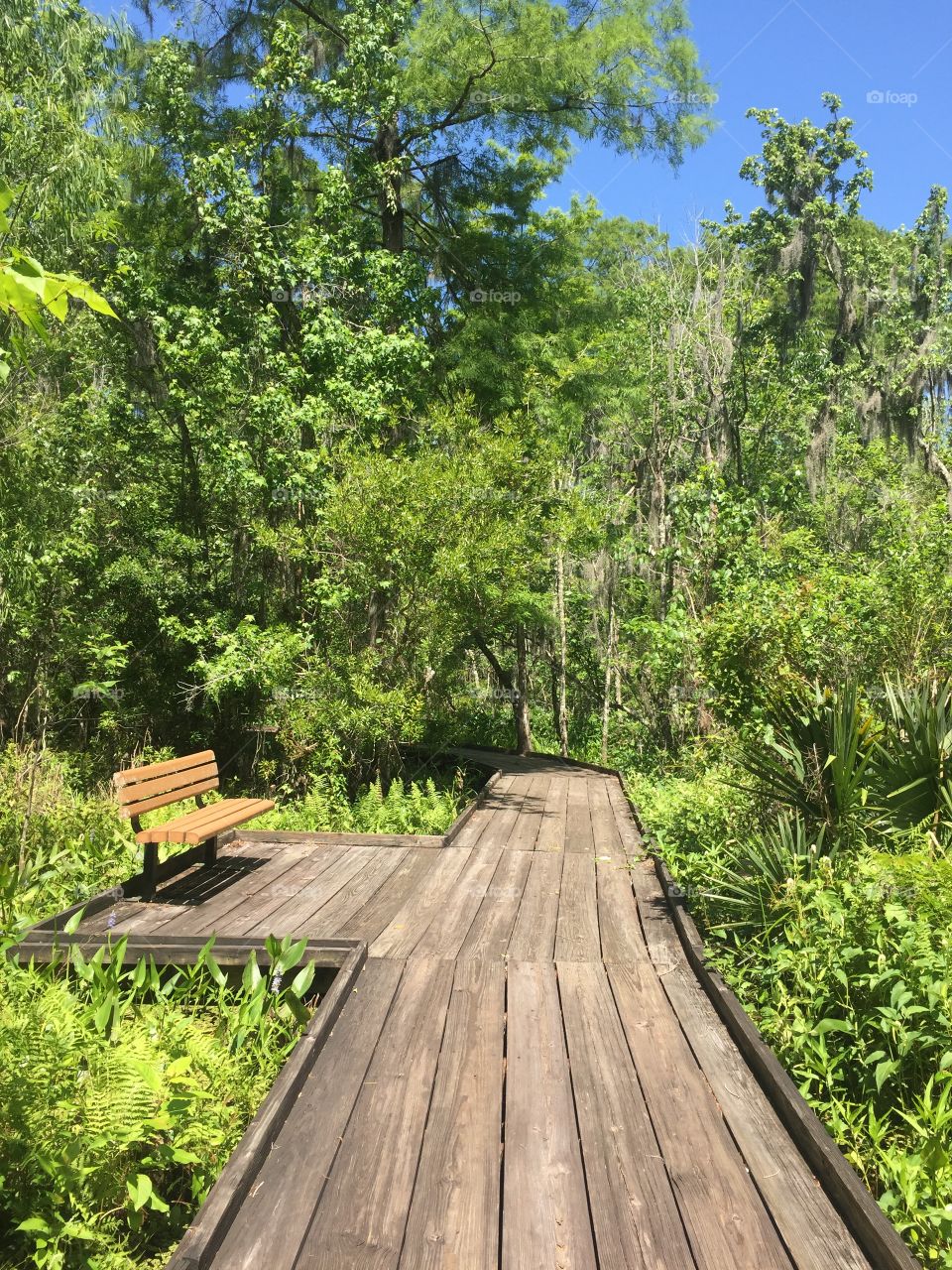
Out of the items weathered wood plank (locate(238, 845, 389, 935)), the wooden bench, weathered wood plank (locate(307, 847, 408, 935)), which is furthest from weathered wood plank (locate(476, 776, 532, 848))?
the wooden bench

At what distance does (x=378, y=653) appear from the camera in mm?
9273

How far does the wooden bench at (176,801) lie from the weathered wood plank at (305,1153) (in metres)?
1.69

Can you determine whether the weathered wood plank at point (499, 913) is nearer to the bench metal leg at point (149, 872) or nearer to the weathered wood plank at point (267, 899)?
the weathered wood plank at point (267, 899)

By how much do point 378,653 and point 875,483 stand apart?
44.5ft

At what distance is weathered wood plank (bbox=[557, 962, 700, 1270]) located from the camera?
2285 millimetres

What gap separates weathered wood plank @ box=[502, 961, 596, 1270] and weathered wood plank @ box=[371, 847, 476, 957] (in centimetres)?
89

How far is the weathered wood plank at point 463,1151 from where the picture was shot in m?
2.28

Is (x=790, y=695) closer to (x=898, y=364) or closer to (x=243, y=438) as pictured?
(x=243, y=438)

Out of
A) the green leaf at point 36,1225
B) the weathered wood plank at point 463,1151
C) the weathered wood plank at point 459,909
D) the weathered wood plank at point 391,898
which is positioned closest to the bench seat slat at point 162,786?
the weathered wood plank at point 391,898

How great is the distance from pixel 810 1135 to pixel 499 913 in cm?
253

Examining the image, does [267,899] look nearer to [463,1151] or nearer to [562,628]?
[463,1151]

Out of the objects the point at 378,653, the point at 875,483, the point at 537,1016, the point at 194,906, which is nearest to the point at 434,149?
the point at 378,653

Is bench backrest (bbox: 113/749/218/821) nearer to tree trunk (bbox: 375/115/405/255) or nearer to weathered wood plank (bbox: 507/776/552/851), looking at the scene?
weathered wood plank (bbox: 507/776/552/851)

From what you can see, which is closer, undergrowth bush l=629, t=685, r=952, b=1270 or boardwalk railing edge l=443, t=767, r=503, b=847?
undergrowth bush l=629, t=685, r=952, b=1270
